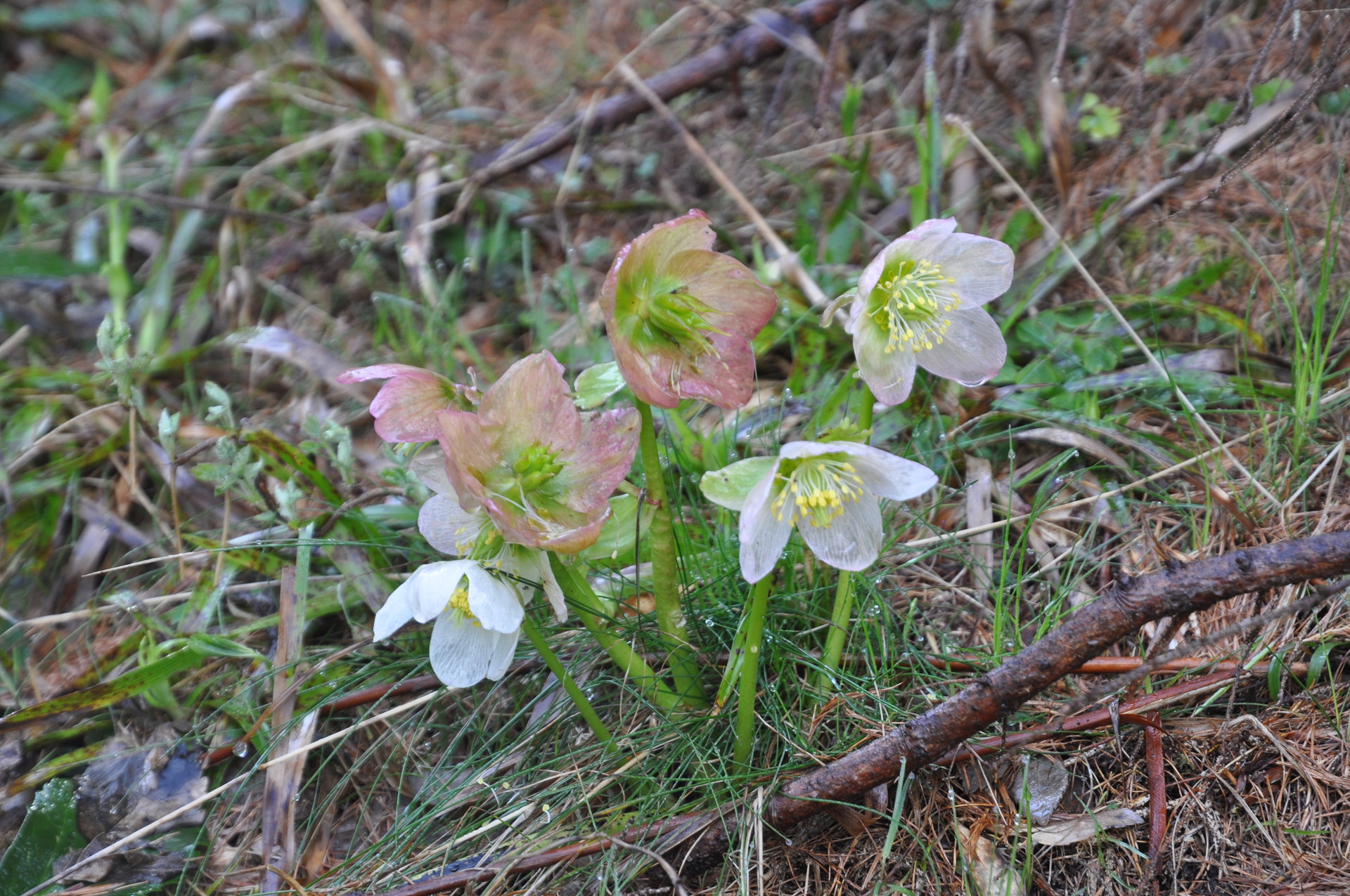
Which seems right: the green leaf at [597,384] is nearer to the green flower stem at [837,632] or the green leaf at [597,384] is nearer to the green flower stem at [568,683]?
the green flower stem at [568,683]

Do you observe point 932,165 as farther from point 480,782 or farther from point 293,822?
point 293,822

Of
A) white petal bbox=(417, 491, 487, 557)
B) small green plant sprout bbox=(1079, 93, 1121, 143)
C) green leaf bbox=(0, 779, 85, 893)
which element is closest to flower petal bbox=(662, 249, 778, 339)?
white petal bbox=(417, 491, 487, 557)

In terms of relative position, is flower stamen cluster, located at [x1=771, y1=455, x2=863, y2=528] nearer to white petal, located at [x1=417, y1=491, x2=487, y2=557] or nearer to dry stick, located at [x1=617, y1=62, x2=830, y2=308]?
white petal, located at [x1=417, y1=491, x2=487, y2=557]

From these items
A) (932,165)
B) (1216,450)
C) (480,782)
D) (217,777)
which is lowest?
(217,777)

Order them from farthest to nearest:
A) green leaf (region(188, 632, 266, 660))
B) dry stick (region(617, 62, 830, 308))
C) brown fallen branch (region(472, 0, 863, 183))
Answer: brown fallen branch (region(472, 0, 863, 183)) < dry stick (region(617, 62, 830, 308)) < green leaf (region(188, 632, 266, 660))

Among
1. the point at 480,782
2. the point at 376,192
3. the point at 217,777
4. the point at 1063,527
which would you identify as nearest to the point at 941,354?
the point at 1063,527

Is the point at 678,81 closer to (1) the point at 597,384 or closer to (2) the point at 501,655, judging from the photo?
(1) the point at 597,384
